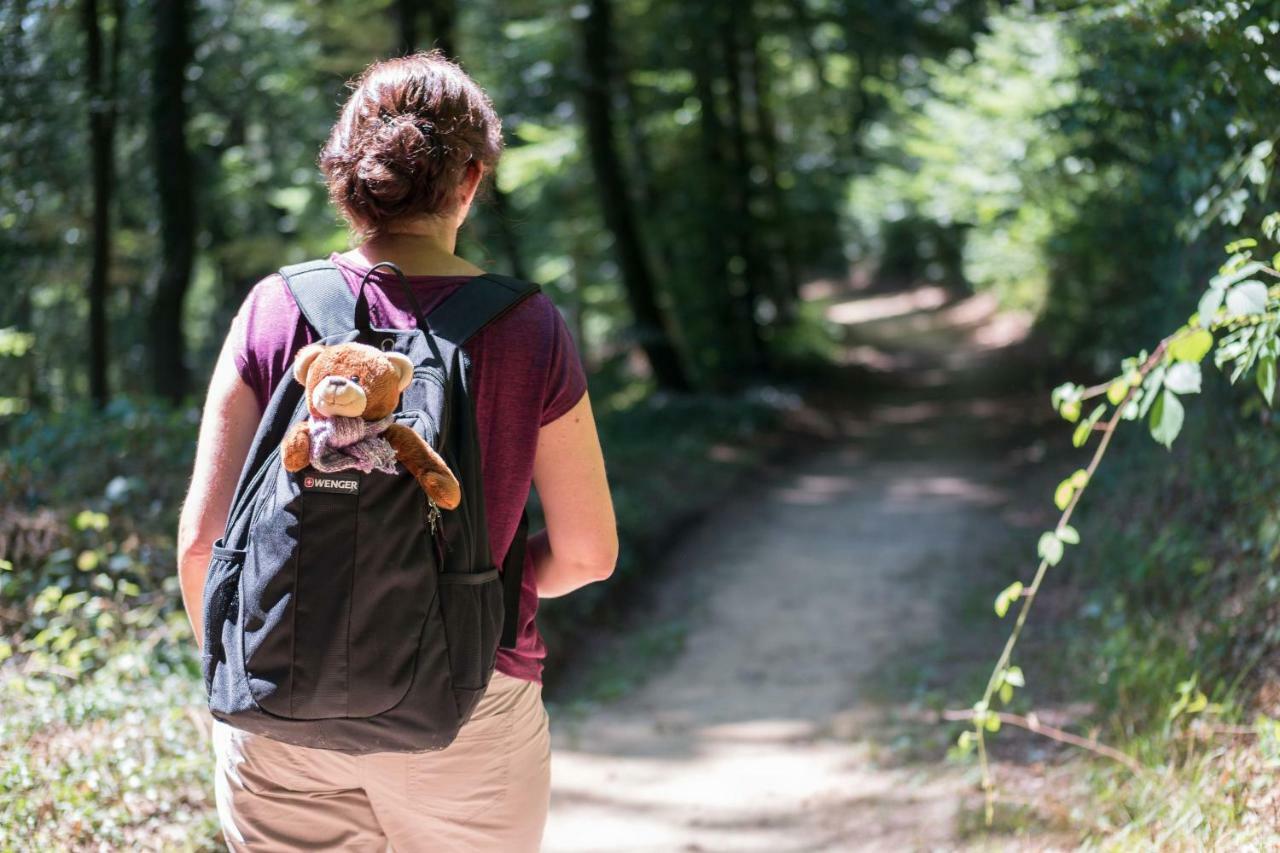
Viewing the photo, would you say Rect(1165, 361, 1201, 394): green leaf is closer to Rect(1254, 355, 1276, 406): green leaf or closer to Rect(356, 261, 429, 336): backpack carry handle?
Rect(1254, 355, 1276, 406): green leaf

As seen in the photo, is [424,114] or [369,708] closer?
[369,708]

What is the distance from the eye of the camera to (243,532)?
191cm

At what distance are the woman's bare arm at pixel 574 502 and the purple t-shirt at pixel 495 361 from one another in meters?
0.04

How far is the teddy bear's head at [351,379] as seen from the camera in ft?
5.85

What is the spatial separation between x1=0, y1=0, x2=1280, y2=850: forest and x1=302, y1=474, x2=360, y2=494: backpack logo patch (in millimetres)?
847

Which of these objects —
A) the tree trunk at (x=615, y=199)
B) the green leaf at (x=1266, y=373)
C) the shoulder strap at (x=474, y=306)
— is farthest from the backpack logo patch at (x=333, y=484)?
the tree trunk at (x=615, y=199)

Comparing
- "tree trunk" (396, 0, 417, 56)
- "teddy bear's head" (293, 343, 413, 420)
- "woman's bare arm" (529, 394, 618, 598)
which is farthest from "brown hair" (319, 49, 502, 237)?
"tree trunk" (396, 0, 417, 56)

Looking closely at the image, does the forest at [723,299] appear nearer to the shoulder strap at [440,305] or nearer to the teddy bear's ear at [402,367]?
the shoulder strap at [440,305]

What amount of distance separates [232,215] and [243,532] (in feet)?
56.8

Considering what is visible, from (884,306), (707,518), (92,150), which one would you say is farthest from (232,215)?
(884,306)

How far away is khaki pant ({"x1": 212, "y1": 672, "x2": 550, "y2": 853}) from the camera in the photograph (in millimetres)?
2033

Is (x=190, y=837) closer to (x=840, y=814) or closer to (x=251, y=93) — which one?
(x=840, y=814)

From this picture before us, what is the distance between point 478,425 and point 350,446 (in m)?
0.32

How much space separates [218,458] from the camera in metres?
2.04
